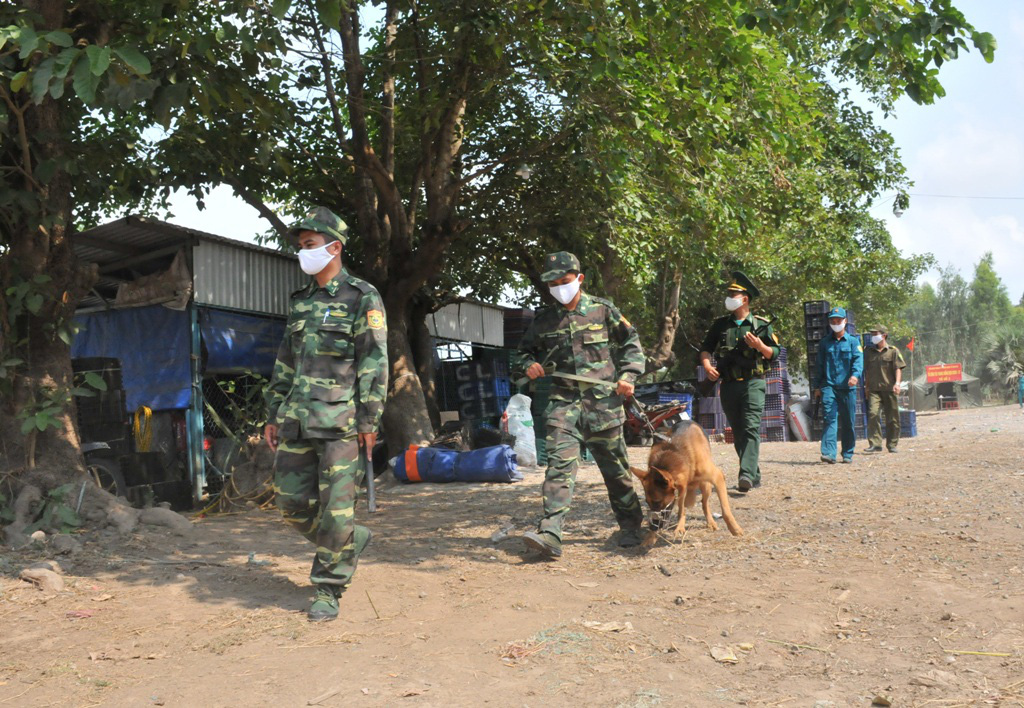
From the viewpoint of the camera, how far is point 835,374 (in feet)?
33.1

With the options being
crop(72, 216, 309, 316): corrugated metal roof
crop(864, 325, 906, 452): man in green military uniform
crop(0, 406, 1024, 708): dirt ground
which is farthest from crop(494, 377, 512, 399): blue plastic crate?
crop(0, 406, 1024, 708): dirt ground

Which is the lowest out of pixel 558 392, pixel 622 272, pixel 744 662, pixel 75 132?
pixel 744 662

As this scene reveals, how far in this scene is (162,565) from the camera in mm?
5363

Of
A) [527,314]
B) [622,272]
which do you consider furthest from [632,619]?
[527,314]

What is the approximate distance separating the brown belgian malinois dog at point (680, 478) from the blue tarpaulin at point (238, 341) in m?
7.06

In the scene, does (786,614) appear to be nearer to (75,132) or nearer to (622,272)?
(75,132)

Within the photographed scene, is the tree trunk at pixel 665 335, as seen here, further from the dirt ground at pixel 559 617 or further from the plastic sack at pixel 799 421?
the dirt ground at pixel 559 617

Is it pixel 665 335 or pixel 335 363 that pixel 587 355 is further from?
pixel 665 335

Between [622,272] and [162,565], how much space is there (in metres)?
9.08

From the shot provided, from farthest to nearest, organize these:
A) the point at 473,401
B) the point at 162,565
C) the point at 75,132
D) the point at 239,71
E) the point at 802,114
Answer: the point at 473,401, the point at 802,114, the point at 75,132, the point at 239,71, the point at 162,565

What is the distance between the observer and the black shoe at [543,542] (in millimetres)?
5328

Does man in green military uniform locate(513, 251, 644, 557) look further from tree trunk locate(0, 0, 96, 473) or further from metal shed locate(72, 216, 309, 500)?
metal shed locate(72, 216, 309, 500)

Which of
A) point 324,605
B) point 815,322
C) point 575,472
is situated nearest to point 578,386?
point 575,472

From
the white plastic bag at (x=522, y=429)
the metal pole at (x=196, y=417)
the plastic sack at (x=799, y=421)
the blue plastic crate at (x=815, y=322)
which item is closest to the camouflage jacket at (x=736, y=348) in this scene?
the white plastic bag at (x=522, y=429)
